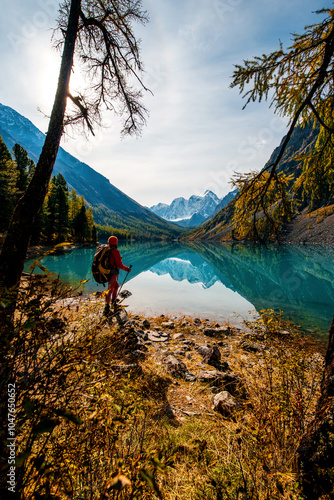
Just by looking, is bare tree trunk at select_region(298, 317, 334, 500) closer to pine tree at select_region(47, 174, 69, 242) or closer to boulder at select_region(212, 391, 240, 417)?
boulder at select_region(212, 391, 240, 417)

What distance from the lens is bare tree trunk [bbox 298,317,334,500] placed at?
170 centimetres

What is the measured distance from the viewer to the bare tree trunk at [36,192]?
292cm

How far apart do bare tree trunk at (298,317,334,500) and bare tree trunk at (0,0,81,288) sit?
3577mm

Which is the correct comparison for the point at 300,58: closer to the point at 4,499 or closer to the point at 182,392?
the point at 4,499

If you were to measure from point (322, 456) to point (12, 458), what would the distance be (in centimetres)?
244

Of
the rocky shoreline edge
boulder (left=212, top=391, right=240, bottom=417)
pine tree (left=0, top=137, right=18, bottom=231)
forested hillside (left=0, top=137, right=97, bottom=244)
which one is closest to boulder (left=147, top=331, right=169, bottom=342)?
the rocky shoreline edge

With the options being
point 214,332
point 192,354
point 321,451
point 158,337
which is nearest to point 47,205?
point 158,337

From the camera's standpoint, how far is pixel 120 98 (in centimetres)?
548

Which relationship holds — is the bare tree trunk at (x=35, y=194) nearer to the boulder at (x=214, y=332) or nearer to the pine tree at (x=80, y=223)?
the boulder at (x=214, y=332)

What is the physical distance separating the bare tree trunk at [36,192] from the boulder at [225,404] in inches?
159

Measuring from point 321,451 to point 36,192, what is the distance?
4.55 meters

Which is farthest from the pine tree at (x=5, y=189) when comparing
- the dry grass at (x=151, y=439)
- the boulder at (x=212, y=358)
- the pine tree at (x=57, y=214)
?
the dry grass at (x=151, y=439)

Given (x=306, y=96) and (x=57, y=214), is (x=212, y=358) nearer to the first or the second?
(x=306, y=96)

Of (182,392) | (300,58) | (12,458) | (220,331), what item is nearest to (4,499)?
(12,458)
